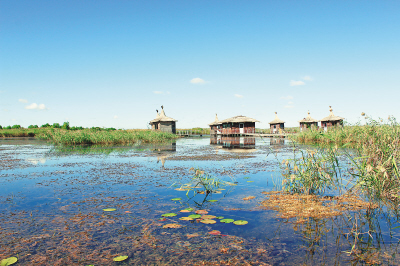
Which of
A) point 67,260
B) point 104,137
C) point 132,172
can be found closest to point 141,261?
point 67,260

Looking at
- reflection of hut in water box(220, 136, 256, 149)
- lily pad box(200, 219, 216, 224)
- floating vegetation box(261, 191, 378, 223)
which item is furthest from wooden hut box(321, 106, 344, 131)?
lily pad box(200, 219, 216, 224)

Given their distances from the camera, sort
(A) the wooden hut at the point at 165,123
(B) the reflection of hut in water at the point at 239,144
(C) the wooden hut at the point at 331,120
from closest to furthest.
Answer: (B) the reflection of hut in water at the point at 239,144, (C) the wooden hut at the point at 331,120, (A) the wooden hut at the point at 165,123

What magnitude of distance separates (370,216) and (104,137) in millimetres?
25426

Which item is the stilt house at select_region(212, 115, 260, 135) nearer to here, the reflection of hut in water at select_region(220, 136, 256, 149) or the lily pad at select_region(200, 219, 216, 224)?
the reflection of hut in water at select_region(220, 136, 256, 149)

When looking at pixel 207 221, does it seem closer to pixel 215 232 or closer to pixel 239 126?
pixel 215 232

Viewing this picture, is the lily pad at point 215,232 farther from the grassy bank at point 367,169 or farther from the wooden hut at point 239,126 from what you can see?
the wooden hut at point 239,126

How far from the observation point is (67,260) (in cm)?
317

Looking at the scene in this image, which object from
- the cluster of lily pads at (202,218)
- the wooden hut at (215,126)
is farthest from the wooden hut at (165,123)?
the cluster of lily pads at (202,218)

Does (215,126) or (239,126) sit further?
(215,126)

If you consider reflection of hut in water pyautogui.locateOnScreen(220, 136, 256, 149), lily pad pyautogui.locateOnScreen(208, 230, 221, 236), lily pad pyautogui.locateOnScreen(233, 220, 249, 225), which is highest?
reflection of hut in water pyautogui.locateOnScreen(220, 136, 256, 149)

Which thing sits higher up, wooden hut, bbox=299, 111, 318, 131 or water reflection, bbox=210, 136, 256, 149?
wooden hut, bbox=299, 111, 318, 131

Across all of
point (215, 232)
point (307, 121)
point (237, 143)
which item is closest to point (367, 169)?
point (215, 232)

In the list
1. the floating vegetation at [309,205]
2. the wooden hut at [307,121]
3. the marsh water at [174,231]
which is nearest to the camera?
the marsh water at [174,231]

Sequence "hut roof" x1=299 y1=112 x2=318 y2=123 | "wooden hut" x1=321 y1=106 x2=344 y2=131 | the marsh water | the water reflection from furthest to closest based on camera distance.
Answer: "hut roof" x1=299 y1=112 x2=318 y2=123, "wooden hut" x1=321 y1=106 x2=344 y2=131, the water reflection, the marsh water
